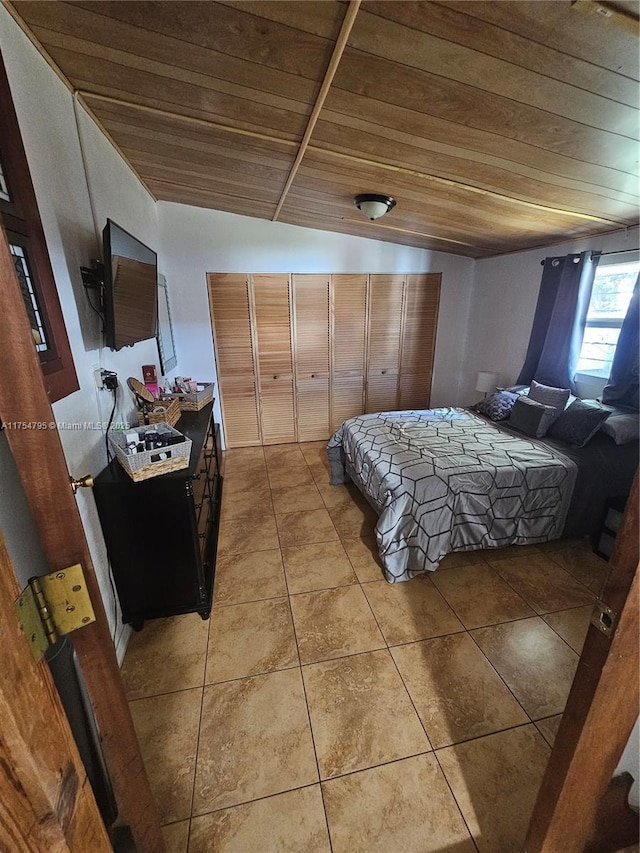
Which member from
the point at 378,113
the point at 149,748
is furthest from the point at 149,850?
the point at 378,113

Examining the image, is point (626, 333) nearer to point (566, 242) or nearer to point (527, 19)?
point (566, 242)

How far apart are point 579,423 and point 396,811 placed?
2.46m

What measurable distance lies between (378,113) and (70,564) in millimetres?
1857

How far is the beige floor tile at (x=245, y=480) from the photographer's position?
3.13 meters

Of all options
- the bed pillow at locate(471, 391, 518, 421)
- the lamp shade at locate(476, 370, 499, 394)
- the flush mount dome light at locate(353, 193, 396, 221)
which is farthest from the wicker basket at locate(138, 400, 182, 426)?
the lamp shade at locate(476, 370, 499, 394)

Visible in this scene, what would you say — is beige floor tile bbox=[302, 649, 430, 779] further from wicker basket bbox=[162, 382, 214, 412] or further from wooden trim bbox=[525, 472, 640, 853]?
wicker basket bbox=[162, 382, 214, 412]

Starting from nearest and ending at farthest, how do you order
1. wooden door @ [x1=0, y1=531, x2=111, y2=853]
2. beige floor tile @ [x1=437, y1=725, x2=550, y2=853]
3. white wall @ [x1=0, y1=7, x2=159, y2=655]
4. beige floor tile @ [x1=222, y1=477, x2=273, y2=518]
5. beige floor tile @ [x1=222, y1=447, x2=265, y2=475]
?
wooden door @ [x1=0, y1=531, x2=111, y2=853]
beige floor tile @ [x1=437, y1=725, x2=550, y2=853]
white wall @ [x1=0, y1=7, x2=159, y2=655]
beige floor tile @ [x1=222, y1=477, x2=273, y2=518]
beige floor tile @ [x1=222, y1=447, x2=265, y2=475]

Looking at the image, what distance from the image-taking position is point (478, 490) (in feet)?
6.80

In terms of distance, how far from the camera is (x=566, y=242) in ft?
9.83

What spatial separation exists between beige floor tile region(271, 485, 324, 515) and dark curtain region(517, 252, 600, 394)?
2341mm

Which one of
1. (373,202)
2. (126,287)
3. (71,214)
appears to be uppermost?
(373,202)

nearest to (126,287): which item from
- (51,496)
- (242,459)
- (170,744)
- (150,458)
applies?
(150,458)

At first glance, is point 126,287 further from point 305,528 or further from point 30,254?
point 305,528

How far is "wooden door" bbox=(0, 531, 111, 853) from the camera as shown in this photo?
1.36 ft
